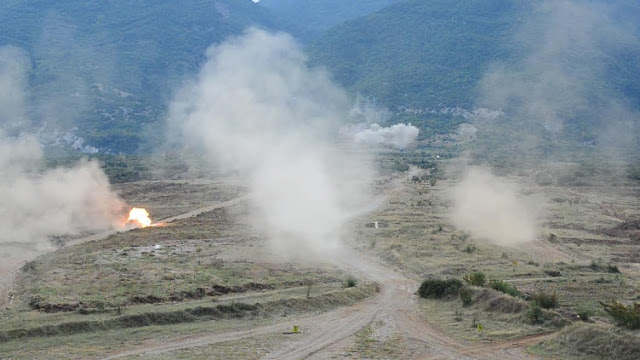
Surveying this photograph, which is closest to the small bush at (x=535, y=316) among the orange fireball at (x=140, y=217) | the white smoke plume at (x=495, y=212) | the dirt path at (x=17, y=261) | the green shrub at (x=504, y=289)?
the green shrub at (x=504, y=289)

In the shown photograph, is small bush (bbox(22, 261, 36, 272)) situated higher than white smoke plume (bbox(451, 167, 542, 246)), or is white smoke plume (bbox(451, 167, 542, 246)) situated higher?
white smoke plume (bbox(451, 167, 542, 246))

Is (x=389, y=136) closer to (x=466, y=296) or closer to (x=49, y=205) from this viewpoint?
(x=49, y=205)

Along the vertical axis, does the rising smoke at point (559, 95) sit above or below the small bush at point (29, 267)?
above

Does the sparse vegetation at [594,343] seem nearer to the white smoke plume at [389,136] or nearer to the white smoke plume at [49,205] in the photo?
the white smoke plume at [49,205]

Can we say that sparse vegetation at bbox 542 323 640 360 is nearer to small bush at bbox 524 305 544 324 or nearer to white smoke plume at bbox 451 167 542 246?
small bush at bbox 524 305 544 324

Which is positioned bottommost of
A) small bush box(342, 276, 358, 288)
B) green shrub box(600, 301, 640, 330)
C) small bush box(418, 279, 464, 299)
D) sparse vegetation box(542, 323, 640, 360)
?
sparse vegetation box(542, 323, 640, 360)

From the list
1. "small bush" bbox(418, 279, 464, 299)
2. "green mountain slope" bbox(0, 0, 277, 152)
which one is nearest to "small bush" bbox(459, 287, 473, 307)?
"small bush" bbox(418, 279, 464, 299)
